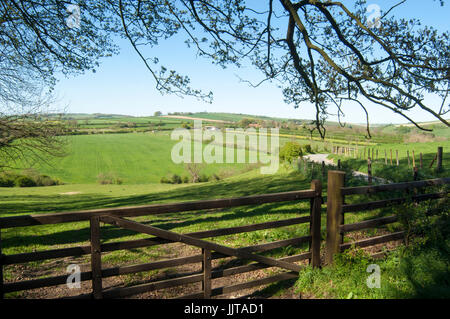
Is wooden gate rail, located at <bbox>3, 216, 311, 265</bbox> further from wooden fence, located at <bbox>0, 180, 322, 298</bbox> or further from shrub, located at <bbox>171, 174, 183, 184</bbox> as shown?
shrub, located at <bbox>171, 174, 183, 184</bbox>

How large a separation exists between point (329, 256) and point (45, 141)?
50.3 ft

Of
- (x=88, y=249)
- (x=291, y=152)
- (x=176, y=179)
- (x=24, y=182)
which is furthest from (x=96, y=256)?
(x=24, y=182)

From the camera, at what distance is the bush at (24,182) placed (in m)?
43.0

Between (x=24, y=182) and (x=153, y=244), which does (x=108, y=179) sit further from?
(x=153, y=244)

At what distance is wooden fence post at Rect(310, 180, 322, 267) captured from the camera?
4.65m

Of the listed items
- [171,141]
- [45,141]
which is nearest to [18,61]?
[45,141]

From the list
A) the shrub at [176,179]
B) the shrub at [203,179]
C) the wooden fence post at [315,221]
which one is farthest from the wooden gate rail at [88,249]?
the shrub at [176,179]

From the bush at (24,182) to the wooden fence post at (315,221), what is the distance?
163 feet

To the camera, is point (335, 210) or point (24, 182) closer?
point (335, 210)

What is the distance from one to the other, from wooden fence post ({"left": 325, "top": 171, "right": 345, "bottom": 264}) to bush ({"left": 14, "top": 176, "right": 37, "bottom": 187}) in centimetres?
4975

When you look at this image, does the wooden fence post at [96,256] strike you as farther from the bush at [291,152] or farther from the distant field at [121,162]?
the distant field at [121,162]

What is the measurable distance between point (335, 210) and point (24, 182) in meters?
50.4

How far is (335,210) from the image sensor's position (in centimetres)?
468

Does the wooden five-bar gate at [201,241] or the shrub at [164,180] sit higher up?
the wooden five-bar gate at [201,241]
